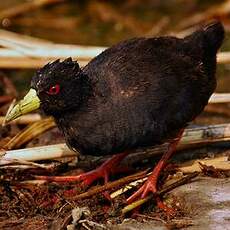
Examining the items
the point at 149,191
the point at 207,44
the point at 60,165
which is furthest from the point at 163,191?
the point at 207,44

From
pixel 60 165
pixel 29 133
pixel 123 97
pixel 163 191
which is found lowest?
pixel 163 191

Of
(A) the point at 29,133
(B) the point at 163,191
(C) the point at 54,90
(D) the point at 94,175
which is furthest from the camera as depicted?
(A) the point at 29,133

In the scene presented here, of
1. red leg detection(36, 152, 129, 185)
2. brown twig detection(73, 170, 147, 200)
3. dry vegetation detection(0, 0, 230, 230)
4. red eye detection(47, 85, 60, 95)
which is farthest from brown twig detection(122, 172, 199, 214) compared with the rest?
red eye detection(47, 85, 60, 95)

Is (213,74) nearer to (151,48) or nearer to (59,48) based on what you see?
(151,48)

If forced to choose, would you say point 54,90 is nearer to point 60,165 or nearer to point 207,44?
point 60,165

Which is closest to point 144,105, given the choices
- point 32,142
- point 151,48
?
point 151,48

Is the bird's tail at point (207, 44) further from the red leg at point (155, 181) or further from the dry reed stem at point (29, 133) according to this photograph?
the dry reed stem at point (29, 133)

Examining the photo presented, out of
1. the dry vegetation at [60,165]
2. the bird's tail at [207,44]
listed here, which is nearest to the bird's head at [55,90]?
the dry vegetation at [60,165]
